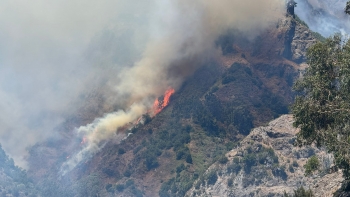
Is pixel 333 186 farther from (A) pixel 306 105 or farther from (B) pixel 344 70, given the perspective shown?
(B) pixel 344 70

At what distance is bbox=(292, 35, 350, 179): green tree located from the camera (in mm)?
106456

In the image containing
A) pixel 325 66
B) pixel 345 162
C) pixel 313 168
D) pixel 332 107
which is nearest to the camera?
pixel 345 162

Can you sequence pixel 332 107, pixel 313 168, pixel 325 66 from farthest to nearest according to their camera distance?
pixel 313 168 < pixel 325 66 < pixel 332 107

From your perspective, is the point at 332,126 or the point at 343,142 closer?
the point at 343,142

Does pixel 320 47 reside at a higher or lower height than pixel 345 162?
higher

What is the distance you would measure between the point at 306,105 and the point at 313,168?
1896 cm

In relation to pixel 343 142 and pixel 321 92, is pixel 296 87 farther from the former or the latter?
pixel 343 142

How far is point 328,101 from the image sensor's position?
112750mm

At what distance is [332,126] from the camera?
367 feet

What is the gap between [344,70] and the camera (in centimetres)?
10762

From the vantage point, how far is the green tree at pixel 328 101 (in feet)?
349

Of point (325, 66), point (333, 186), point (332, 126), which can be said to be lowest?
point (333, 186)

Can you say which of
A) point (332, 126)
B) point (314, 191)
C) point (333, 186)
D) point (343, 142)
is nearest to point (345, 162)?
point (343, 142)

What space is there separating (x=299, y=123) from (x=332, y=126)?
291 inches
